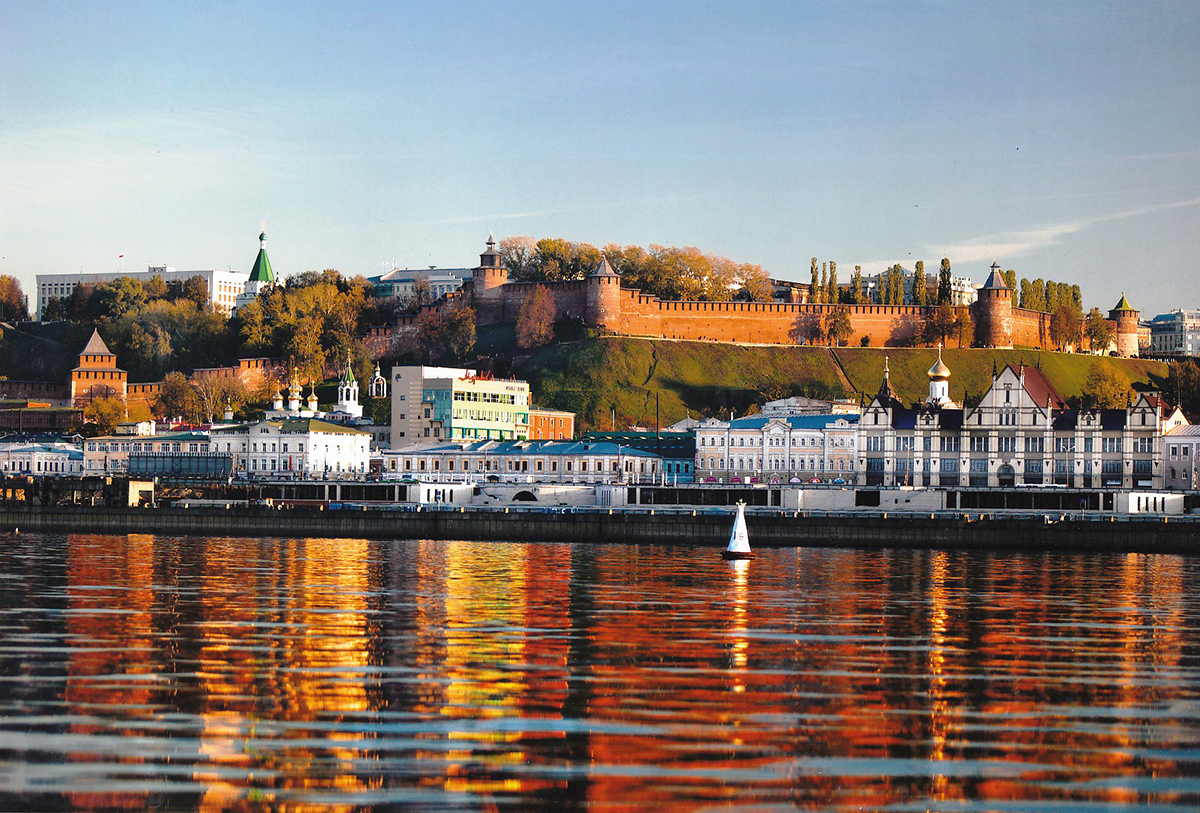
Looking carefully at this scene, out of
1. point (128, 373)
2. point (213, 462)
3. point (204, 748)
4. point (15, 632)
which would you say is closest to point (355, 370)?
point (128, 373)

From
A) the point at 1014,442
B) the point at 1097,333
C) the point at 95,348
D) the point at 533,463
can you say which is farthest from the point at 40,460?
the point at 1097,333

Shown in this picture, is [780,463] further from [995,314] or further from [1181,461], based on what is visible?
[995,314]

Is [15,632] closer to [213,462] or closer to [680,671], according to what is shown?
[680,671]

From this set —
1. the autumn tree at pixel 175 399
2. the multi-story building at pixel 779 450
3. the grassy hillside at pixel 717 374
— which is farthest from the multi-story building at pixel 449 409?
the autumn tree at pixel 175 399

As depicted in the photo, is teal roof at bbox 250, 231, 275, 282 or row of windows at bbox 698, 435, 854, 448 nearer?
row of windows at bbox 698, 435, 854, 448

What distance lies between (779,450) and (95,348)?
66.7 metres

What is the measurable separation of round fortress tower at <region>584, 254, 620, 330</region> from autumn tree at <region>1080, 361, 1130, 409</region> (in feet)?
115

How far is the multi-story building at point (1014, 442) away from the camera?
8075 cm

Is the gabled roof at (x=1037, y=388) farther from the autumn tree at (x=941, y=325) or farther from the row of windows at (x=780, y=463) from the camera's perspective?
the autumn tree at (x=941, y=325)

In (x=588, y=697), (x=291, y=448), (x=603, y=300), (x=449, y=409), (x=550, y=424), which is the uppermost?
(x=603, y=300)

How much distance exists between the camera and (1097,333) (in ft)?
465

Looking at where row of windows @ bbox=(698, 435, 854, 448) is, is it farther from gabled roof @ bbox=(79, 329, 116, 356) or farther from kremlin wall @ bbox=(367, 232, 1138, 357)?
gabled roof @ bbox=(79, 329, 116, 356)

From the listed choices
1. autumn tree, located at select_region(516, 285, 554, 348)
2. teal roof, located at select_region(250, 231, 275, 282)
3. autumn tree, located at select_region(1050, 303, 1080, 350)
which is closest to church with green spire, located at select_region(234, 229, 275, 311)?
teal roof, located at select_region(250, 231, 275, 282)

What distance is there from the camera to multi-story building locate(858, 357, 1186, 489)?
265 feet
